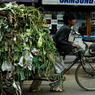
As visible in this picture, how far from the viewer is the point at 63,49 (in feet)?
23.9

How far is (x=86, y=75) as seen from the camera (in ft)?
24.3

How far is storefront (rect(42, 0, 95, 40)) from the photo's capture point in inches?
688

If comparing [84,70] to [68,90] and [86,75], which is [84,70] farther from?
[68,90]

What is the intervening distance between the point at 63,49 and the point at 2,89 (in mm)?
1642

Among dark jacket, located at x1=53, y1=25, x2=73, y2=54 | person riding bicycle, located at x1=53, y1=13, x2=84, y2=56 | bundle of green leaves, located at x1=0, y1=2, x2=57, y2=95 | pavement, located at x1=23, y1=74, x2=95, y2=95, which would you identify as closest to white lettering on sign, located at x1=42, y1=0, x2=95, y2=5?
pavement, located at x1=23, y1=74, x2=95, y2=95

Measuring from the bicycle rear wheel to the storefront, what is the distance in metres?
9.74

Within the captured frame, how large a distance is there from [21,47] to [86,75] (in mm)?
1848

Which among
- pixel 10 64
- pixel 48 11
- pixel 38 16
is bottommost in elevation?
pixel 48 11

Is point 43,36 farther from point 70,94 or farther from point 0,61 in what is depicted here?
point 70,94

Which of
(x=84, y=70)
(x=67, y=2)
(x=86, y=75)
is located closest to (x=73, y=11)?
(x=67, y=2)

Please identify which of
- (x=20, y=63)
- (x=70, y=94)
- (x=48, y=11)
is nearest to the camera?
(x=20, y=63)

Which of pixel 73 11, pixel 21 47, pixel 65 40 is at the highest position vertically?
pixel 21 47

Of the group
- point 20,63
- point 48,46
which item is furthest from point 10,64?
point 48,46

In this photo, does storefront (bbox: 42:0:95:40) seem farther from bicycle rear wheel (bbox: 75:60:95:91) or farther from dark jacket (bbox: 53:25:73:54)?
dark jacket (bbox: 53:25:73:54)
